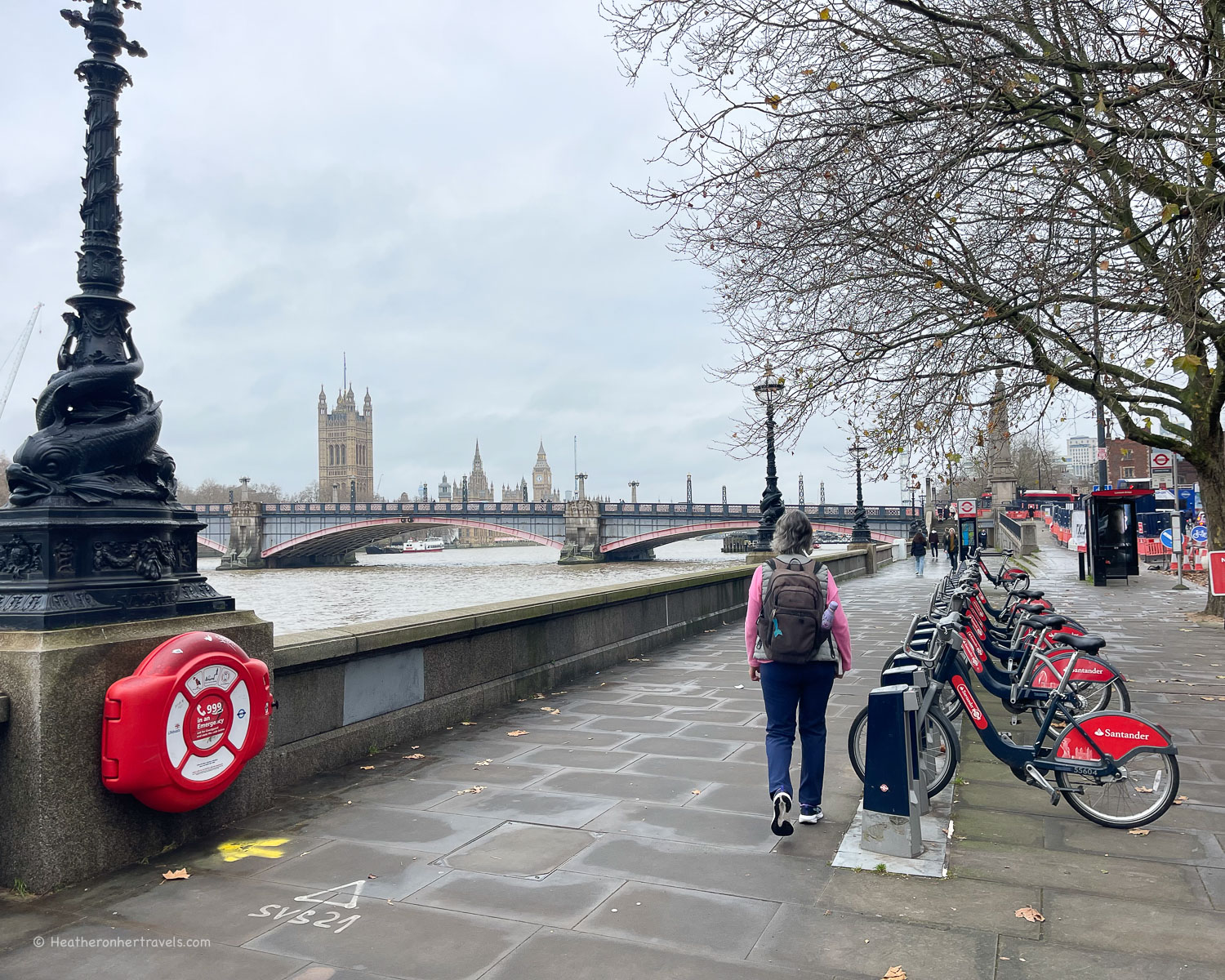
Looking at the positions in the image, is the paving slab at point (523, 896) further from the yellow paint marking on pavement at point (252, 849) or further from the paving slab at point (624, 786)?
the paving slab at point (624, 786)

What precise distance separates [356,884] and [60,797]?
4.04ft

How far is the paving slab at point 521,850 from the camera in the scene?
4066mm

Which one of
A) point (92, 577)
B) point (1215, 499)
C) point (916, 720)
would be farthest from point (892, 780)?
point (1215, 499)

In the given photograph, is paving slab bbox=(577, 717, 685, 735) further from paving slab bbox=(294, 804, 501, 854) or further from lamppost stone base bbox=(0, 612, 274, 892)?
lamppost stone base bbox=(0, 612, 274, 892)

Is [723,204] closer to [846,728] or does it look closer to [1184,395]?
[846,728]

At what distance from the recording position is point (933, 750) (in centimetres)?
516

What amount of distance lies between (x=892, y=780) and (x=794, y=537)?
1197 mm

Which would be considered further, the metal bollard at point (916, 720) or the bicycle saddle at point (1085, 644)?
the bicycle saddle at point (1085, 644)

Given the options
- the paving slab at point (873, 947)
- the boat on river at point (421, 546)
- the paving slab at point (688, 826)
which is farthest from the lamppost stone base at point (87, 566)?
the boat on river at point (421, 546)

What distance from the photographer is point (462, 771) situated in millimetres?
5723

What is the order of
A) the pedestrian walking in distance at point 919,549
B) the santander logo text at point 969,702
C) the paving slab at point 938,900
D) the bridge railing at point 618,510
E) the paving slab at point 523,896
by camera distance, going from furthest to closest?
the bridge railing at point 618,510, the pedestrian walking in distance at point 919,549, the santander logo text at point 969,702, the paving slab at point 523,896, the paving slab at point 938,900

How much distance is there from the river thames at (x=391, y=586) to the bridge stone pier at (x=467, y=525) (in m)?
1.87

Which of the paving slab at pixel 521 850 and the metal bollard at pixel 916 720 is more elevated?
the metal bollard at pixel 916 720

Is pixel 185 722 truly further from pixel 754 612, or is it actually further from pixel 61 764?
pixel 754 612
